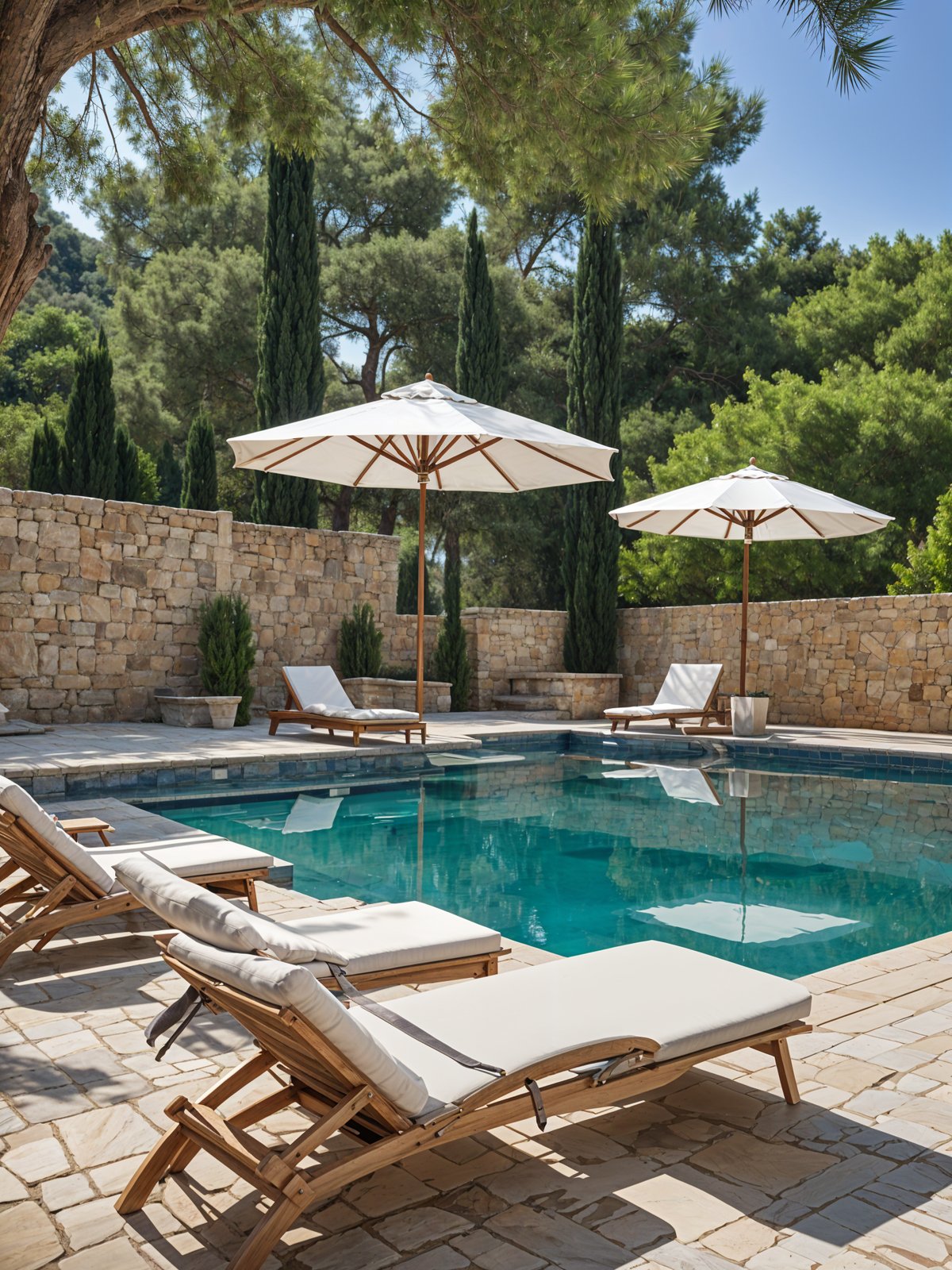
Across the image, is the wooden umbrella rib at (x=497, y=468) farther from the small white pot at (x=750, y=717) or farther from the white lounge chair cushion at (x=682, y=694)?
the small white pot at (x=750, y=717)

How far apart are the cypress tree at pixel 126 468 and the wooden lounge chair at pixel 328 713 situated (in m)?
6.37

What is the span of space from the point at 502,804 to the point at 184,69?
212 inches

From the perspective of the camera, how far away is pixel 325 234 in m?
21.3

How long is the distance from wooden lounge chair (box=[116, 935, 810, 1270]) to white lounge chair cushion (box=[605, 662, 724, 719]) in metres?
8.75

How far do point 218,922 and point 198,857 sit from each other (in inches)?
79.5

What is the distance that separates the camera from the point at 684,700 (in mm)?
11984

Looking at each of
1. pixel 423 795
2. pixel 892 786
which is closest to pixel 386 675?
pixel 423 795

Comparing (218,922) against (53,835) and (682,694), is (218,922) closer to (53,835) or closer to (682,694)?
(53,835)

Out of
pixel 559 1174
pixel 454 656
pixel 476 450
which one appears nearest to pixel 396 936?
pixel 559 1174

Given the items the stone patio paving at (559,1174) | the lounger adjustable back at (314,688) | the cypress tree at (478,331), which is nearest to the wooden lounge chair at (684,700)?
the lounger adjustable back at (314,688)

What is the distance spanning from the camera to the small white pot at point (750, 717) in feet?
37.2

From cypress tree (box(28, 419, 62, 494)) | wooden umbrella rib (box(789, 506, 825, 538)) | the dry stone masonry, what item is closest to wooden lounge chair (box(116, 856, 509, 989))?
the dry stone masonry

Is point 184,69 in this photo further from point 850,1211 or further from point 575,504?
point 575,504

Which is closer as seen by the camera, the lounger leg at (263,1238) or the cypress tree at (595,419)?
the lounger leg at (263,1238)
